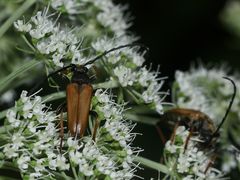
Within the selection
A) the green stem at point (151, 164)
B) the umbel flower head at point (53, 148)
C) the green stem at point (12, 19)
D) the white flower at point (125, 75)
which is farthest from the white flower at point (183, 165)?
the green stem at point (12, 19)

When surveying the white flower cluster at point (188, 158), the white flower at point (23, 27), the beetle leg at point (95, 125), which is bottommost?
the white flower cluster at point (188, 158)

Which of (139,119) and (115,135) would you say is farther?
(139,119)

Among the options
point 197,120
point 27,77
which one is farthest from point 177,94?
point 27,77

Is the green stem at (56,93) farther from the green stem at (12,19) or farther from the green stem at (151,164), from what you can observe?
the green stem at (151,164)

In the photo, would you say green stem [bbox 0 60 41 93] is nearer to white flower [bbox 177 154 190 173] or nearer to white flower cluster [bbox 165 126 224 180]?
white flower cluster [bbox 165 126 224 180]

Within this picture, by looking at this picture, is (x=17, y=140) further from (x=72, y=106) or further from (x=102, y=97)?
(x=102, y=97)

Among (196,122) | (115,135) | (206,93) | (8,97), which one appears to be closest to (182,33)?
(206,93)

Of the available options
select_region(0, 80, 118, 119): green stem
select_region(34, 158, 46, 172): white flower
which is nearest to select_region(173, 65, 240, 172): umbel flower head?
select_region(0, 80, 118, 119): green stem
